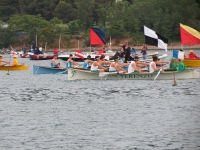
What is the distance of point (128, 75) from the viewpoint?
48188 millimetres

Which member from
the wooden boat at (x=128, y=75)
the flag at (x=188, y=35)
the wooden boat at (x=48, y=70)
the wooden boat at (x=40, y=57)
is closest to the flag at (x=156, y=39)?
the wooden boat at (x=128, y=75)

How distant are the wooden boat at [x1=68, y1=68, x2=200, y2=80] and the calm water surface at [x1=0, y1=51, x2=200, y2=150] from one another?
15.6 inches

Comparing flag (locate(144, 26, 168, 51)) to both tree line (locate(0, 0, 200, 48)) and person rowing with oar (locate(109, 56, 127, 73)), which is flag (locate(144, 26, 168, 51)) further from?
tree line (locate(0, 0, 200, 48))

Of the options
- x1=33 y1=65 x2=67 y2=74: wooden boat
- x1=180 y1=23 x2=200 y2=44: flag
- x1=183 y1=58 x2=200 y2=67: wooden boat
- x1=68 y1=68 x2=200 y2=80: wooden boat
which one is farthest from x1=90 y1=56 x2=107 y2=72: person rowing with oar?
x1=183 y1=58 x2=200 y2=67: wooden boat

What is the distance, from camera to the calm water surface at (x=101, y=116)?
26.8 m

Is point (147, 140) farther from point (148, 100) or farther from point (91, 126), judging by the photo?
point (148, 100)

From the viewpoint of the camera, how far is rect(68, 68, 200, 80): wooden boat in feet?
157

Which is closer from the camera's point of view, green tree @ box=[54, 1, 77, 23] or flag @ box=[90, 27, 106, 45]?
flag @ box=[90, 27, 106, 45]

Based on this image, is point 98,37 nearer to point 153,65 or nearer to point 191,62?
point 191,62

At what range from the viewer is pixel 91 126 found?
30.3 metres

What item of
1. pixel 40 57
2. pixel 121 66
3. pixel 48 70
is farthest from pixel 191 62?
pixel 40 57

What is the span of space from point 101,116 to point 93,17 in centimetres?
12787

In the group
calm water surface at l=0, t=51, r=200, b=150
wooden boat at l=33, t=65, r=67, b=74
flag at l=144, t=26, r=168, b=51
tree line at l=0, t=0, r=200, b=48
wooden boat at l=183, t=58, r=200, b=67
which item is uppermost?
tree line at l=0, t=0, r=200, b=48

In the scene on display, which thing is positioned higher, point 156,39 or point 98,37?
point 98,37
